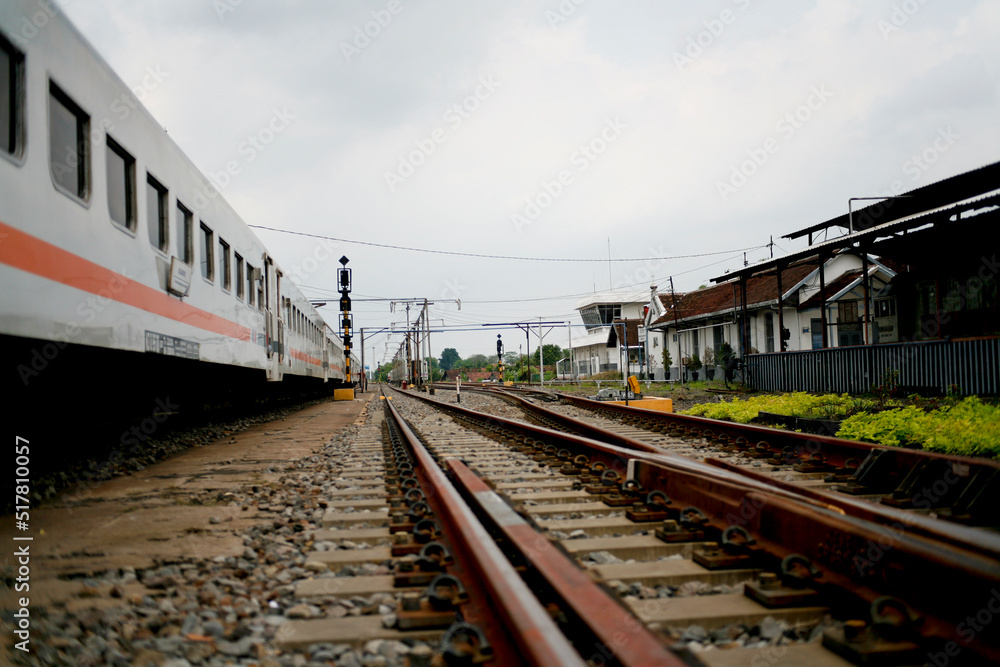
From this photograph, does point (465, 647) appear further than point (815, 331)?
No

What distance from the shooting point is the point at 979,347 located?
34.0 ft

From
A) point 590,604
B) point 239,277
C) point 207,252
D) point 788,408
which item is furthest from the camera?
point 239,277

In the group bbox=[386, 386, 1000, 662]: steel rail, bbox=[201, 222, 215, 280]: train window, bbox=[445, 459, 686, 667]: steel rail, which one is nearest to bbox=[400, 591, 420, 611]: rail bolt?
bbox=[445, 459, 686, 667]: steel rail

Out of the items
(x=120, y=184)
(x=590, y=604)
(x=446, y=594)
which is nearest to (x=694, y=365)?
(x=120, y=184)

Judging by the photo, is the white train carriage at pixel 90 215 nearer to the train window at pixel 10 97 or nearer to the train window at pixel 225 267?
the train window at pixel 10 97

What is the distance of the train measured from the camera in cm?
371

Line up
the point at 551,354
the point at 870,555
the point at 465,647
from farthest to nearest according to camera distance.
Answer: the point at 551,354
the point at 870,555
the point at 465,647

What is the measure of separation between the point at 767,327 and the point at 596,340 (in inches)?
1162

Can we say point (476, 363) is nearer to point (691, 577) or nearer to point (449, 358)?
point (449, 358)

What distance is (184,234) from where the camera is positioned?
7.16m

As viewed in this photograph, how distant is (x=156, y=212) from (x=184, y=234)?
3.24 ft

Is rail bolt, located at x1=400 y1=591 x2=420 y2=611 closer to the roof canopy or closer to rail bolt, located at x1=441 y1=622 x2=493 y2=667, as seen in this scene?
rail bolt, located at x1=441 y1=622 x2=493 y2=667

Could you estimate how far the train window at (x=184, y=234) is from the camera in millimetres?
6873

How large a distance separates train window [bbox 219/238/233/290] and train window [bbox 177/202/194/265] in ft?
4.11
